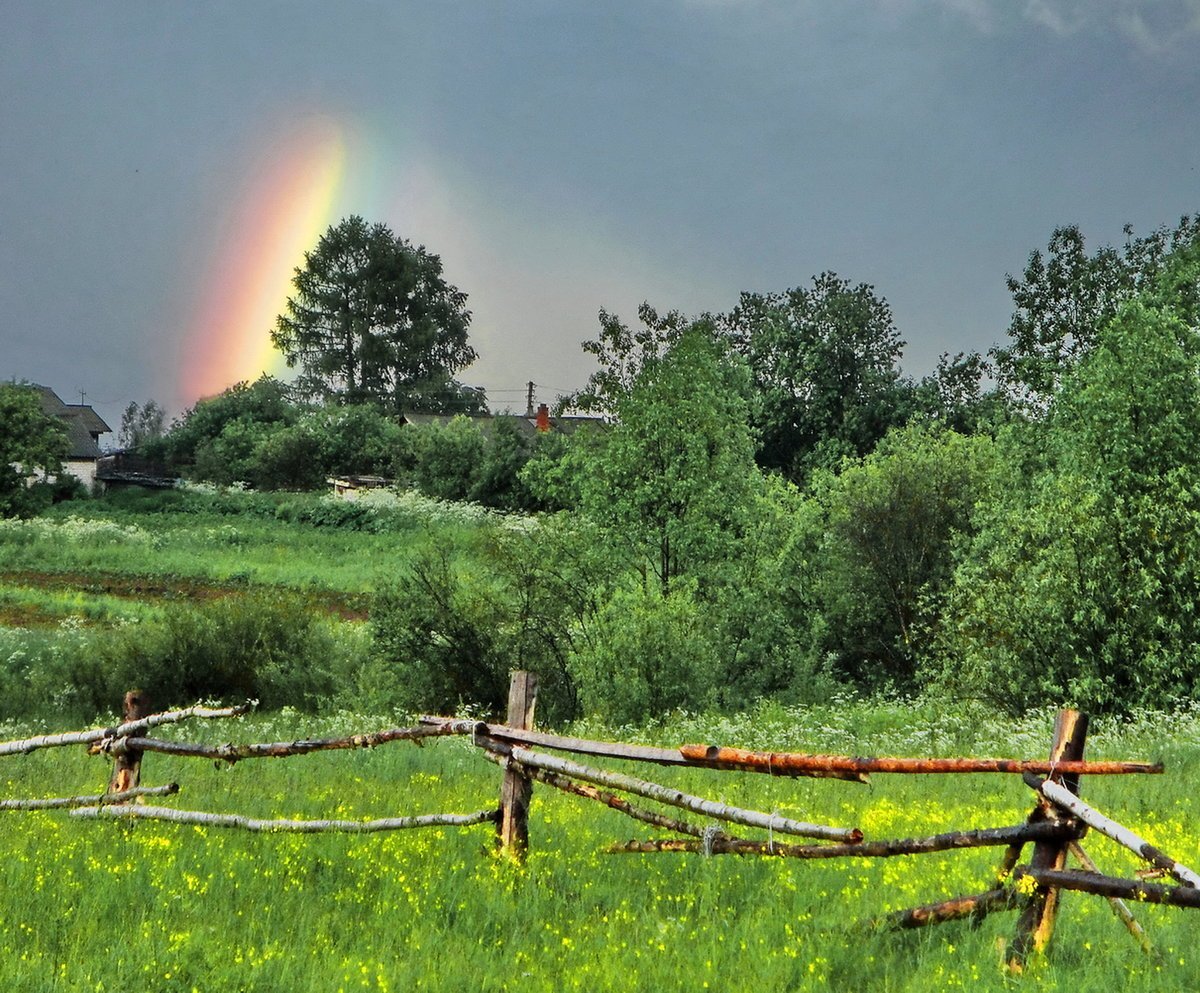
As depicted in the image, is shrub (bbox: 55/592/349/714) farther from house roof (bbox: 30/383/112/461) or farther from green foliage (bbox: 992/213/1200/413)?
house roof (bbox: 30/383/112/461)

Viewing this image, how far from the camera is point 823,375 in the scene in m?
52.3

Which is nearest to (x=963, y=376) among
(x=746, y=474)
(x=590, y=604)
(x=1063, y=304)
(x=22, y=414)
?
(x=1063, y=304)

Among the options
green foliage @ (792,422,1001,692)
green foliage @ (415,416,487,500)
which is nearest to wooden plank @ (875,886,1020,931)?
green foliage @ (792,422,1001,692)

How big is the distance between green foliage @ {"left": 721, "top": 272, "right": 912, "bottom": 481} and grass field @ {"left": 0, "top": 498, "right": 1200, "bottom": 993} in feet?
133

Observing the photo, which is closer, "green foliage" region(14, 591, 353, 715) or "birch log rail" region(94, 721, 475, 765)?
"birch log rail" region(94, 721, 475, 765)

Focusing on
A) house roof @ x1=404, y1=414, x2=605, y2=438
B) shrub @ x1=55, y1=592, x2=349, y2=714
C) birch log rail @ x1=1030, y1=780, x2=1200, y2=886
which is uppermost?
house roof @ x1=404, y1=414, x2=605, y2=438

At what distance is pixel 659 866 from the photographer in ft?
22.8

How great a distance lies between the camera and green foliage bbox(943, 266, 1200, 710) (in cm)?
1912

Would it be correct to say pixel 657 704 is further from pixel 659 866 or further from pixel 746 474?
pixel 659 866

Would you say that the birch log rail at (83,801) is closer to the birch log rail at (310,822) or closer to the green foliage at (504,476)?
the birch log rail at (310,822)

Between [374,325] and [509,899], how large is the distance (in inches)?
3396

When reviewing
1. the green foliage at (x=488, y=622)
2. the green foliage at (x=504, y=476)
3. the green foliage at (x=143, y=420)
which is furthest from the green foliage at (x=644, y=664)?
the green foliage at (x=143, y=420)

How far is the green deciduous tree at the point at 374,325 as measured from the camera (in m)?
87.1

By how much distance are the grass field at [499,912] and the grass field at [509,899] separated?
2cm
